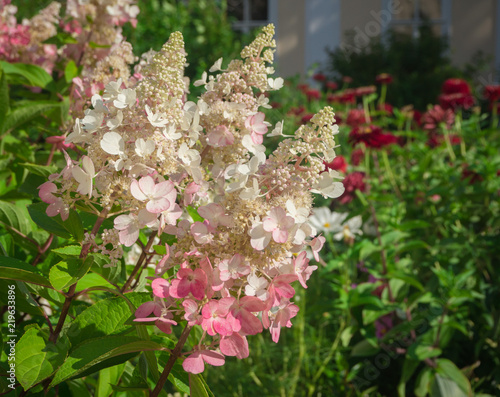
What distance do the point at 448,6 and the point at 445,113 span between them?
6499 millimetres

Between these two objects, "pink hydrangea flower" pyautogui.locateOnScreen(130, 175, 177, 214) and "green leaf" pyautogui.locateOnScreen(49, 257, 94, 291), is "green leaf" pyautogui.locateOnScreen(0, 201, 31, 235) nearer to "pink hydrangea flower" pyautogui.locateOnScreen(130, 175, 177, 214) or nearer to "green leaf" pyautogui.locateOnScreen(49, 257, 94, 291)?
"green leaf" pyautogui.locateOnScreen(49, 257, 94, 291)

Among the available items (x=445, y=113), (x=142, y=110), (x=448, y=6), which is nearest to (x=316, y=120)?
(x=142, y=110)

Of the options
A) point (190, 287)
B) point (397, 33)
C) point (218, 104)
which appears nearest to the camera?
point (190, 287)

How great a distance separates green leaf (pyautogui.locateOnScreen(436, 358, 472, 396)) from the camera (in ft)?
5.59

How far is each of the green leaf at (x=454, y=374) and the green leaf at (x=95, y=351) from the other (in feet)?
4.65

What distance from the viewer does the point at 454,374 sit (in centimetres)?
174

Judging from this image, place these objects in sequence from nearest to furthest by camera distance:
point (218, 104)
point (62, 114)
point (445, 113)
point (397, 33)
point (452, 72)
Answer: point (218, 104) → point (62, 114) → point (445, 113) → point (452, 72) → point (397, 33)

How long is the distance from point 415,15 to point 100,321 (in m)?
9.24

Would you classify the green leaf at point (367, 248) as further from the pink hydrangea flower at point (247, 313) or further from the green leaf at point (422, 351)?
the pink hydrangea flower at point (247, 313)

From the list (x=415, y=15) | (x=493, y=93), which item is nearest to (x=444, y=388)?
(x=493, y=93)

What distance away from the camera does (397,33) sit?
8156 mm

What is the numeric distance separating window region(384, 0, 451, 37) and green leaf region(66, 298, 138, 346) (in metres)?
8.82

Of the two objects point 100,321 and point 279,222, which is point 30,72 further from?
point 279,222

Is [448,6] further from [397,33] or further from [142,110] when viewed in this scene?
[142,110]
